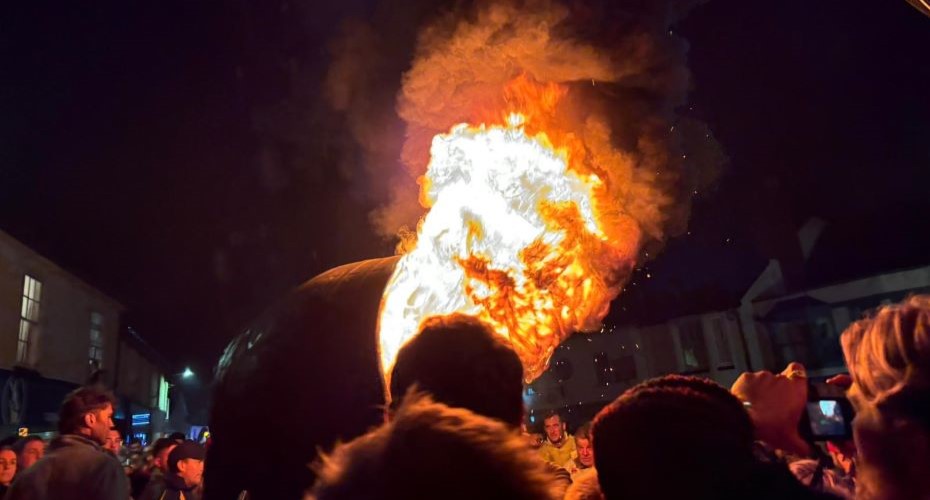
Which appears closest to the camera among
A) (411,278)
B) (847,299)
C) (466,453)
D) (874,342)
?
(466,453)

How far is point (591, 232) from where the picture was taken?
512 cm

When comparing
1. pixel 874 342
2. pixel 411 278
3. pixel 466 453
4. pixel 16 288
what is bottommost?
pixel 466 453

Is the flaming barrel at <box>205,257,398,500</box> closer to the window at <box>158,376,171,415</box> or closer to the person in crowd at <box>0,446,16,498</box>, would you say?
the person in crowd at <box>0,446,16,498</box>

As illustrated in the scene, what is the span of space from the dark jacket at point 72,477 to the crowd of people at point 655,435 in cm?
223

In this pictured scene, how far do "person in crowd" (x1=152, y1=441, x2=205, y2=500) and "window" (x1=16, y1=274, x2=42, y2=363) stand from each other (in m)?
16.6

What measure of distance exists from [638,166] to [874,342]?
4.14m

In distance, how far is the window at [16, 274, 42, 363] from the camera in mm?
19312

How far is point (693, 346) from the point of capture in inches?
Result: 1305

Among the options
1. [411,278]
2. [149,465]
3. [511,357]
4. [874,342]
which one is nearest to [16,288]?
[149,465]

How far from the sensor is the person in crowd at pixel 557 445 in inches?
380

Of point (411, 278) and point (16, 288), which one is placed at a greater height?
point (16, 288)

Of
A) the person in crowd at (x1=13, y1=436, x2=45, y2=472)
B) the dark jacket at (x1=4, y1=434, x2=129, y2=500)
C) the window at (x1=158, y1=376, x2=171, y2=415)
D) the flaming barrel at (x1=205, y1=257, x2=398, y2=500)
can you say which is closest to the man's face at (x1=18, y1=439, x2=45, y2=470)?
the person in crowd at (x1=13, y1=436, x2=45, y2=472)

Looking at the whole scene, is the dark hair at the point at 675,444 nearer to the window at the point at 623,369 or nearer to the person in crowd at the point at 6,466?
the person in crowd at the point at 6,466

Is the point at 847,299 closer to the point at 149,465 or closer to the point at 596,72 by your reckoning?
the point at 596,72
